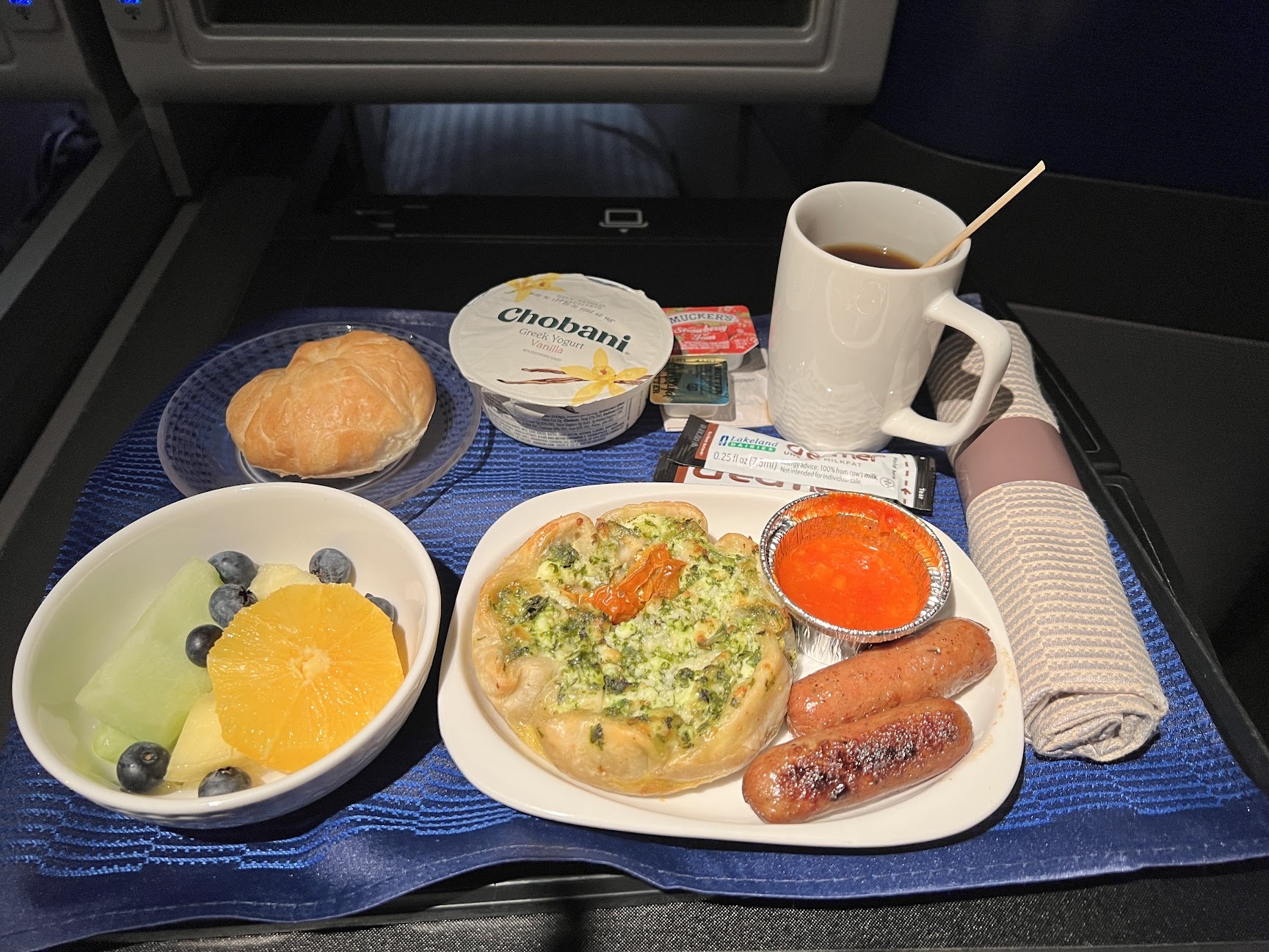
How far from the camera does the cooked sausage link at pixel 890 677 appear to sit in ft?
3.30

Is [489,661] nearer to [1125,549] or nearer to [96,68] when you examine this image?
[1125,549]

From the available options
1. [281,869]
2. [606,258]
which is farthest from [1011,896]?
[606,258]

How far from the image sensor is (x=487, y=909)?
3.09 ft

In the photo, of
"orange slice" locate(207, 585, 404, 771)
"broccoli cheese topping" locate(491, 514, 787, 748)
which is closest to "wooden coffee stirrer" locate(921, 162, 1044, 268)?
"broccoli cheese topping" locate(491, 514, 787, 748)

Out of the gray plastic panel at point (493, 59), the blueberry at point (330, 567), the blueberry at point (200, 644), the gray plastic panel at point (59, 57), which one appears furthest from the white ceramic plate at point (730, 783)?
the gray plastic panel at point (59, 57)

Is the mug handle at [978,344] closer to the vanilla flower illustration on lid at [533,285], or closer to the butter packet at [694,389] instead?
the butter packet at [694,389]

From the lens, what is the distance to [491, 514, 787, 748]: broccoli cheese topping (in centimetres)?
99

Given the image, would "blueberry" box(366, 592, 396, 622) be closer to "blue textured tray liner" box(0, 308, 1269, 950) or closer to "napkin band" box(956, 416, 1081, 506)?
"blue textured tray liner" box(0, 308, 1269, 950)

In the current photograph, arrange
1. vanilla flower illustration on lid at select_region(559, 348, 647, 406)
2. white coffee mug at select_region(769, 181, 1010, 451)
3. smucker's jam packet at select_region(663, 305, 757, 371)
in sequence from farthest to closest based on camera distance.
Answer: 1. smucker's jam packet at select_region(663, 305, 757, 371)
2. vanilla flower illustration on lid at select_region(559, 348, 647, 406)
3. white coffee mug at select_region(769, 181, 1010, 451)

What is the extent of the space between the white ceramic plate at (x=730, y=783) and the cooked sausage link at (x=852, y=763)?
0.03 metres

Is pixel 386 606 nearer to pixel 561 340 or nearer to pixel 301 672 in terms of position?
pixel 301 672

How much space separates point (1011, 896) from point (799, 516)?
519 mm

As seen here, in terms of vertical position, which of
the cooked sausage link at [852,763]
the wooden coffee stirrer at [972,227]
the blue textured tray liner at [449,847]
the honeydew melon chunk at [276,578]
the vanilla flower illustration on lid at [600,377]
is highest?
the wooden coffee stirrer at [972,227]

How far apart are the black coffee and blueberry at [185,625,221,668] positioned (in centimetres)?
104
